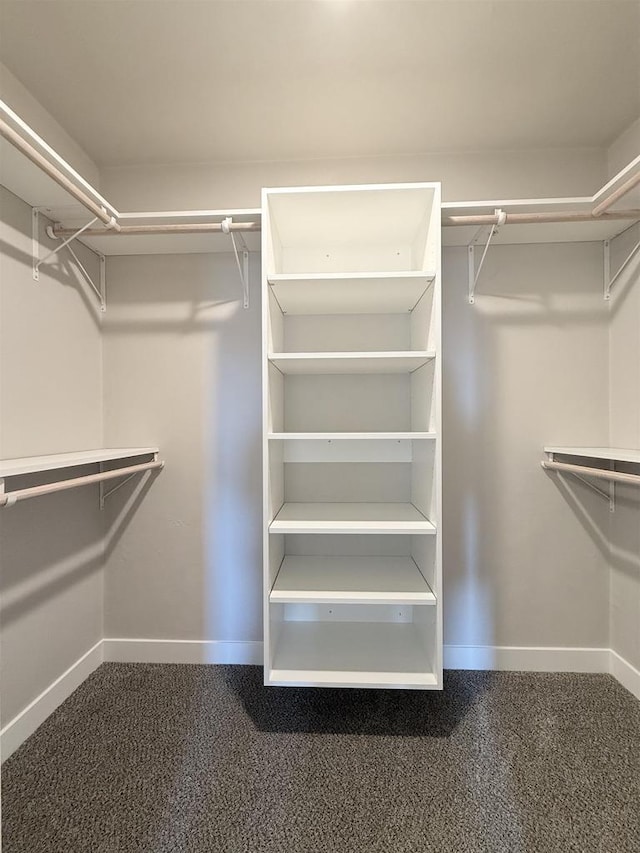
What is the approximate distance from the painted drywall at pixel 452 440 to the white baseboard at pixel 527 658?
0.04 metres

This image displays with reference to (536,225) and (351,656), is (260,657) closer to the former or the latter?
(351,656)

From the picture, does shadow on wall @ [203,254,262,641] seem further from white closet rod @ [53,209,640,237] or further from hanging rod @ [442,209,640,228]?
hanging rod @ [442,209,640,228]

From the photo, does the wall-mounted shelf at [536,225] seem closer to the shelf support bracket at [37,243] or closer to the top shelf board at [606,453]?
the top shelf board at [606,453]

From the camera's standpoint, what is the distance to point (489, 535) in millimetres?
1756

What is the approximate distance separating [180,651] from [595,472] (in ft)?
6.60

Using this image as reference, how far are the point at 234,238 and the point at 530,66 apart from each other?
1.24 metres

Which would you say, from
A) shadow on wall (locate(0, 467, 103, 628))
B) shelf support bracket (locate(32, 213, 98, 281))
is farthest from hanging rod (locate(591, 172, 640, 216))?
shadow on wall (locate(0, 467, 103, 628))

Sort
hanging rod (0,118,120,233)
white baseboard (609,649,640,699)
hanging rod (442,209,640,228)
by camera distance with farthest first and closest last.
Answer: white baseboard (609,649,640,699), hanging rod (442,209,640,228), hanging rod (0,118,120,233)

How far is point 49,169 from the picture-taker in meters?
1.12

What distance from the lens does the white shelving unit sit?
51.3 inches

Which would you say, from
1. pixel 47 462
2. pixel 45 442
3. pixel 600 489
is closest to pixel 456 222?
pixel 600 489

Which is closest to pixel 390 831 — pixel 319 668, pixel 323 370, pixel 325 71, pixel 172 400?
pixel 319 668

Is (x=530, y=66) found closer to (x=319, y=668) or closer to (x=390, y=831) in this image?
(x=319, y=668)

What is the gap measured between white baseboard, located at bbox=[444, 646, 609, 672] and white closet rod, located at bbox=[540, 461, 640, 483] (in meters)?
0.85
